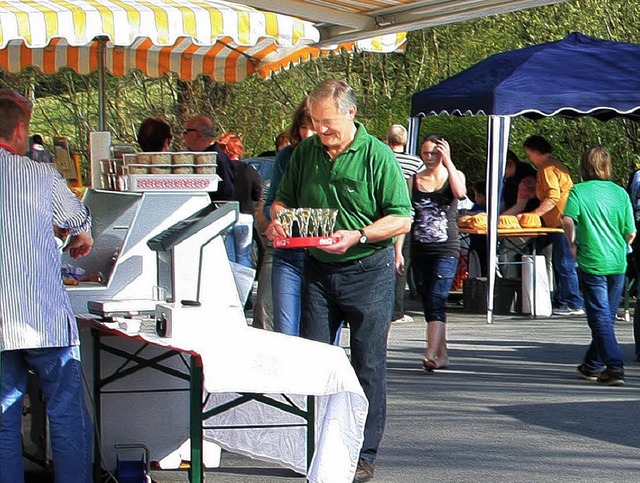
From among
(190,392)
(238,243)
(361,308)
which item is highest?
(238,243)

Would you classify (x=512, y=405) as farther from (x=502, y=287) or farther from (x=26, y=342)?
(x=502, y=287)

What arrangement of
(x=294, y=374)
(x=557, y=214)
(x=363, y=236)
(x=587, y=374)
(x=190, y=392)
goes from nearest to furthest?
(x=294, y=374), (x=190, y=392), (x=363, y=236), (x=587, y=374), (x=557, y=214)

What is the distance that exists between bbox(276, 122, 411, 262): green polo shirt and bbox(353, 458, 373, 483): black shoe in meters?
1.00

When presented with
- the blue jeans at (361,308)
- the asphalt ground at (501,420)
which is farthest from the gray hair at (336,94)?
the asphalt ground at (501,420)

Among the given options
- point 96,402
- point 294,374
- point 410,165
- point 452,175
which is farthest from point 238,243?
point 294,374

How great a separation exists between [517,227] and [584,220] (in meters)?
4.47

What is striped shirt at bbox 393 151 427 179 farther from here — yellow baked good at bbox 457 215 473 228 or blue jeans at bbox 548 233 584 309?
blue jeans at bbox 548 233 584 309

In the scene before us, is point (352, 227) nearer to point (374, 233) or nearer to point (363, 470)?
point (374, 233)

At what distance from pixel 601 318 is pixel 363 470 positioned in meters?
3.50

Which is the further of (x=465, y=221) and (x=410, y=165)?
(x=465, y=221)

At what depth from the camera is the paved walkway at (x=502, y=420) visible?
646cm

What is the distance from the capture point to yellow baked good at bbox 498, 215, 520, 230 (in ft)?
44.6

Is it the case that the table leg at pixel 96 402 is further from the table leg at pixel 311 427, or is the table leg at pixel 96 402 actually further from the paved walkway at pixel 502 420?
the table leg at pixel 311 427

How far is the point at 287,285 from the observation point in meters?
6.95
